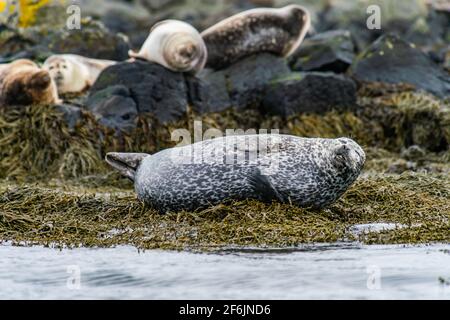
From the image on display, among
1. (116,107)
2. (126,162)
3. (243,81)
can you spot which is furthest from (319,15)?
(126,162)

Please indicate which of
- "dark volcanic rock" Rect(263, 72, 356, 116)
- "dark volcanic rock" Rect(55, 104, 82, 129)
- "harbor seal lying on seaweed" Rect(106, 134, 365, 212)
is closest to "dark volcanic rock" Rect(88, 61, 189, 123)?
"dark volcanic rock" Rect(55, 104, 82, 129)

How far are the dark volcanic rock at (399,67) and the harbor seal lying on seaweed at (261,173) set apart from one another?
6.30 m

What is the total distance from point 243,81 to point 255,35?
68cm

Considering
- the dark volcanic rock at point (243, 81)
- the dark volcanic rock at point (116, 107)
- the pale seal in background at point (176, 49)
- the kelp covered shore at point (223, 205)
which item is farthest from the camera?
the dark volcanic rock at point (243, 81)

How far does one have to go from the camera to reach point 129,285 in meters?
5.57

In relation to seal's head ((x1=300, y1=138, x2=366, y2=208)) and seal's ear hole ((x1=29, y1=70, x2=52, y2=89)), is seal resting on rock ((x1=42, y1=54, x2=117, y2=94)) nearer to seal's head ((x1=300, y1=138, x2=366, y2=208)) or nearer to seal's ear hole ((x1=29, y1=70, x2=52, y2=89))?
seal's ear hole ((x1=29, y1=70, x2=52, y2=89))

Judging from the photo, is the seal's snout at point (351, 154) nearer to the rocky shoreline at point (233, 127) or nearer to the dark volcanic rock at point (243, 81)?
the rocky shoreline at point (233, 127)

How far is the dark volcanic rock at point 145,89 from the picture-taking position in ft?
38.9

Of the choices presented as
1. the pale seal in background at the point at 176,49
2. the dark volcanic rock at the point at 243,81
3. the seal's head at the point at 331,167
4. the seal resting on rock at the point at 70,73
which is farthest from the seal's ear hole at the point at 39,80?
the seal's head at the point at 331,167

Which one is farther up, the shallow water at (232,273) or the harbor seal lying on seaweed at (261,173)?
the harbor seal lying on seaweed at (261,173)

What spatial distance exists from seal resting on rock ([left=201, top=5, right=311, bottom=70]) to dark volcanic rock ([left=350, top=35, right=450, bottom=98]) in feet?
3.41

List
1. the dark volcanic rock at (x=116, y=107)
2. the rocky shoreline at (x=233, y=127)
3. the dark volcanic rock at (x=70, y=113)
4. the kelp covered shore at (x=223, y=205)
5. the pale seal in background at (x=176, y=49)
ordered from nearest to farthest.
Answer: the kelp covered shore at (x=223, y=205) → the rocky shoreline at (x=233, y=127) → the dark volcanic rock at (x=70, y=113) → the dark volcanic rock at (x=116, y=107) → the pale seal in background at (x=176, y=49)

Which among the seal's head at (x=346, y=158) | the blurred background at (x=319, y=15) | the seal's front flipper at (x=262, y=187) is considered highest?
the blurred background at (x=319, y=15)

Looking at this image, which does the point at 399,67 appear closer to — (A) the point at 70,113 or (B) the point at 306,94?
(B) the point at 306,94
